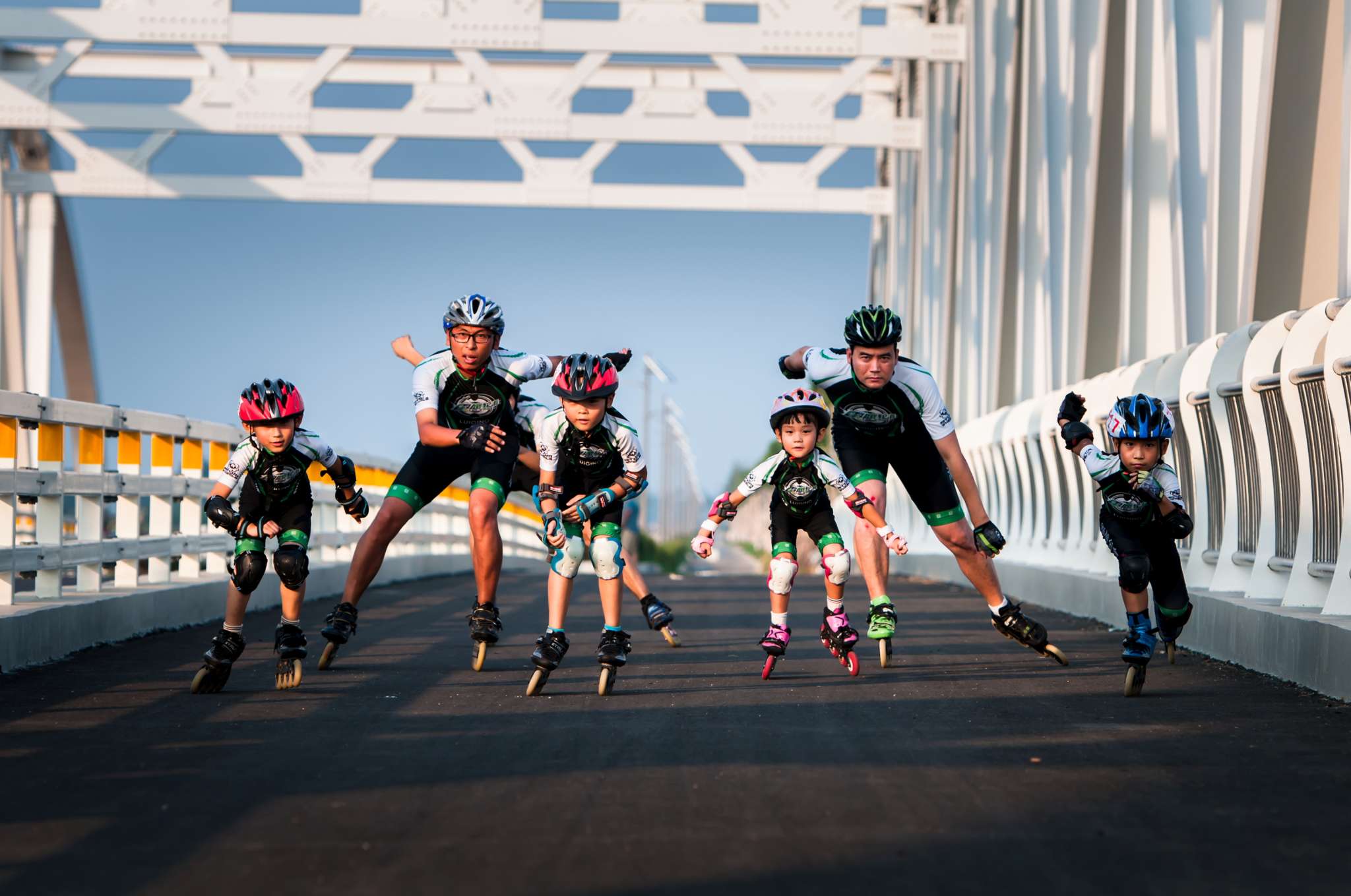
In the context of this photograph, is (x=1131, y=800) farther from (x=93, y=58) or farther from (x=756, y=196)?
(x=93, y=58)

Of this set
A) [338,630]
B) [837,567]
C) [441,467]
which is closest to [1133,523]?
[837,567]

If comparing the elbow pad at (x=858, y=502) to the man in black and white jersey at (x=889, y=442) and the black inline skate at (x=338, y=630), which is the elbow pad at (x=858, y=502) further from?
the black inline skate at (x=338, y=630)

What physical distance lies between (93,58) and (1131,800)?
98.4 ft

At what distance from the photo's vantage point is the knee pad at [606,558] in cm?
851

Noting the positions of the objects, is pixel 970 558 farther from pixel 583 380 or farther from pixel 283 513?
pixel 283 513

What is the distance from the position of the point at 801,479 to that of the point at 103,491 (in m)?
4.82

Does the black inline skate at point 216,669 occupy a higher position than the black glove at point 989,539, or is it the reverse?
the black glove at point 989,539

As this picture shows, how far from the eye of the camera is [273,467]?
341 inches

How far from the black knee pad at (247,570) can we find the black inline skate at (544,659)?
146cm

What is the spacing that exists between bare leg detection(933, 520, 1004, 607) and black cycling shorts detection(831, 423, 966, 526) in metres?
0.06

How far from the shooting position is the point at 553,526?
8.19 meters

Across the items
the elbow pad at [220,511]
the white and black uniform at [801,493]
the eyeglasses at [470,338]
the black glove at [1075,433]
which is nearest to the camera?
the elbow pad at [220,511]

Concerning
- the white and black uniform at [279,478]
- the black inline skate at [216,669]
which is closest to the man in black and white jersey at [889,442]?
the white and black uniform at [279,478]

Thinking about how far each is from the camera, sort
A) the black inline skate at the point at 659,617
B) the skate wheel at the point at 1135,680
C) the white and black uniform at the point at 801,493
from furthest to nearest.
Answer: the black inline skate at the point at 659,617, the white and black uniform at the point at 801,493, the skate wheel at the point at 1135,680
